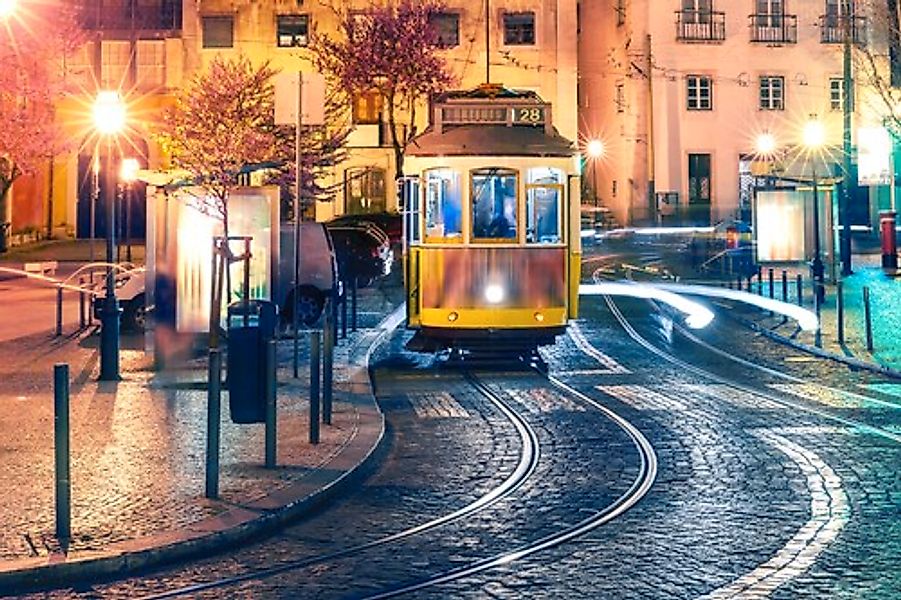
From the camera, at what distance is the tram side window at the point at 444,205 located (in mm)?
18812

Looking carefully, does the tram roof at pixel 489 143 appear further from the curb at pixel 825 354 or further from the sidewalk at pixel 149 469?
the curb at pixel 825 354

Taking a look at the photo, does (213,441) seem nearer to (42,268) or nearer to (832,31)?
(42,268)

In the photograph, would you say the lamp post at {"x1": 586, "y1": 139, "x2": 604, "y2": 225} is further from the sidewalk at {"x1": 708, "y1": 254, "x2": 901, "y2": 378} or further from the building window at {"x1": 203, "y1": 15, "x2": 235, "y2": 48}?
the sidewalk at {"x1": 708, "y1": 254, "x2": 901, "y2": 378}

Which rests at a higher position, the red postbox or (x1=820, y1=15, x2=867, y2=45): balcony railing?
(x1=820, y1=15, x2=867, y2=45): balcony railing

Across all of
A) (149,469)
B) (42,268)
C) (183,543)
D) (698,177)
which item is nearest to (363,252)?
(42,268)

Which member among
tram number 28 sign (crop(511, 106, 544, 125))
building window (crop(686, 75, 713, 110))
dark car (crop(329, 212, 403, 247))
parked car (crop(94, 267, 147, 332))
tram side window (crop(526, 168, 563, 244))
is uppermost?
building window (crop(686, 75, 713, 110))

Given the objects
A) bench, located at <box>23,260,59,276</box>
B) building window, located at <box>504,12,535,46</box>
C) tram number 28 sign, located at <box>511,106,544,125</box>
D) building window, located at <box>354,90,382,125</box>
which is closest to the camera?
tram number 28 sign, located at <box>511,106,544,125</box>

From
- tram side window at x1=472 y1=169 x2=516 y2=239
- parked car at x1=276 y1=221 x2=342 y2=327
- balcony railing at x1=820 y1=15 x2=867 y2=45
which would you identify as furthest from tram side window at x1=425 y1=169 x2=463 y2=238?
balcony railing at x1=820 y1=15 x2=867 y2=45

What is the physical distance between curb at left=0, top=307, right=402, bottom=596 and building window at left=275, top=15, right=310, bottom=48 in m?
45.4

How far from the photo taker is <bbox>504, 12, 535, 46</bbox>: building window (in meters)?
55.9

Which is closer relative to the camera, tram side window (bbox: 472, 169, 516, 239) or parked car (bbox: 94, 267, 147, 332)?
tram side window (bbox: 472, 169, 516, 239)

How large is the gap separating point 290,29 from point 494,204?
38.2 m

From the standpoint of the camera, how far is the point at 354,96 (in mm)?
53531

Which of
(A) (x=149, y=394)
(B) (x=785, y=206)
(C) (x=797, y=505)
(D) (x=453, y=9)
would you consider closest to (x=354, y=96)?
(D) (x=453, y=9)
